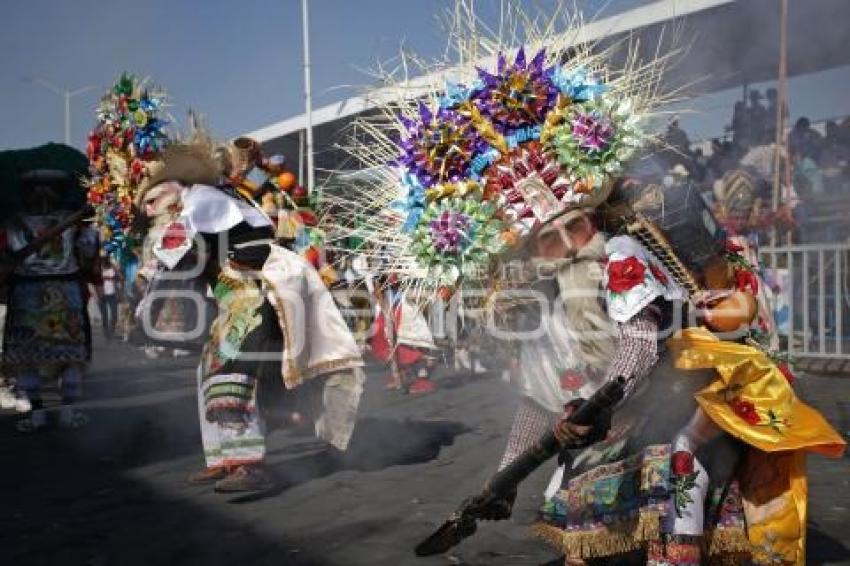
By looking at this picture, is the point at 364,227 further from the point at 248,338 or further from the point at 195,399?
the point at 195,399

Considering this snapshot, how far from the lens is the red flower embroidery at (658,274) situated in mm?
2996

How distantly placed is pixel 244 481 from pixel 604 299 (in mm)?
2668

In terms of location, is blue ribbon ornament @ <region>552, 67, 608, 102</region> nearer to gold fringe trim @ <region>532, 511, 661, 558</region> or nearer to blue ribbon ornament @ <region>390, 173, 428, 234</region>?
blue ribbon ornament @ <region>390, 173, 428, 234</region>

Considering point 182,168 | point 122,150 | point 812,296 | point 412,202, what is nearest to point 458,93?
point 412,202

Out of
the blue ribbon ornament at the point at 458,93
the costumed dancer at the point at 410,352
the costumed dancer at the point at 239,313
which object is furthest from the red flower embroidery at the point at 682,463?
the costumed dancer at the point at 410,352

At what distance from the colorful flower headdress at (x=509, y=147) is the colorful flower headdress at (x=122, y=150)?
2286mm

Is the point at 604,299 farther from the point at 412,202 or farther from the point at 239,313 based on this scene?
the point at 239,313

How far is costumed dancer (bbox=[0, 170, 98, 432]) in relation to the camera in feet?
24.1

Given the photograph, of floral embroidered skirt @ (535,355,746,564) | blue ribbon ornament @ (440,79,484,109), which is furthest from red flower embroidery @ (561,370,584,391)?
blue ribbon ornament @ (440,79,484,109)

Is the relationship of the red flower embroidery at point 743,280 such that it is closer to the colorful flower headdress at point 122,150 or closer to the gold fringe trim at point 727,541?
the gold fringe trim at point 727,541

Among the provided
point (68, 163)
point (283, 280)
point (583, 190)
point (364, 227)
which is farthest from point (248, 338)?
point (68, 163)

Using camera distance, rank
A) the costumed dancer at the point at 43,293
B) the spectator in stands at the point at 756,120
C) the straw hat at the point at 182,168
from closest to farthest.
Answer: the straw hat at the point at 182,168, the costumed dancer at the point at 43,293, the spectator in stands at the point at 756,120

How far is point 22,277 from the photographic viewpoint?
737 cm

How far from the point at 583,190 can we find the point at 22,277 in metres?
5.74
